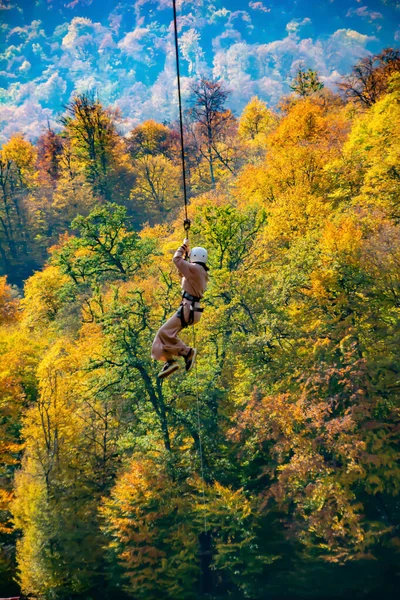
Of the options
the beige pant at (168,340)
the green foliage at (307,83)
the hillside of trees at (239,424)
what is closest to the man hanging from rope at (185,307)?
the beige pant at (168,340)

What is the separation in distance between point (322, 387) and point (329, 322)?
2.46 m

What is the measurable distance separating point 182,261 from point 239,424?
537 inches

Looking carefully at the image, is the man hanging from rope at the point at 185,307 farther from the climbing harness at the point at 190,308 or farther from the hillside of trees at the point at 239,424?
the hillside of trees at the point at 239,424

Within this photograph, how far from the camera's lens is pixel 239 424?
69.3 ft

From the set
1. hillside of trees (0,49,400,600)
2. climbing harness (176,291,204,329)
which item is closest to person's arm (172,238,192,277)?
climbing harness (176,291,204,329)

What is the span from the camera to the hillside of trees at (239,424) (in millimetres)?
19141

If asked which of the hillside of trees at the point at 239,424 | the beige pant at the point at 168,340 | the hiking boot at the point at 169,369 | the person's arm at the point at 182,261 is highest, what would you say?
the person's arm at the point at 182,261

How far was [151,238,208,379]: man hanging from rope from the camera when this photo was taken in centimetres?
897

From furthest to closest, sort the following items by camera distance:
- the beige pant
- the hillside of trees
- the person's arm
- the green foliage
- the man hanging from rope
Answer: the green foliage
the hillside of trees
the beige pant
the man hanging from rope
the person's arm

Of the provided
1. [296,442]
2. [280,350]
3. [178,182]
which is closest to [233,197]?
[178,182]

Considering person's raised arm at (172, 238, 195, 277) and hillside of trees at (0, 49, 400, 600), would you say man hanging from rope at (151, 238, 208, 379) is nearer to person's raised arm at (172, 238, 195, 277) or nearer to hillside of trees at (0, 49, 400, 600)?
person's raised arm at (172, 238, 195, 277)

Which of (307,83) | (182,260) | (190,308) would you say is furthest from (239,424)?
(307,83)

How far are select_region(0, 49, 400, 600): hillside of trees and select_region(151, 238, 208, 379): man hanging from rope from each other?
10394mm

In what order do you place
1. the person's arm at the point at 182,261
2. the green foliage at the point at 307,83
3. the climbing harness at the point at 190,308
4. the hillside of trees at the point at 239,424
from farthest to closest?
the green foliage at the point at 307,83
the hillside of trees at the point at 239,424
the climbing harness at the point at 190,308
the person's arm at the point at 182,261
